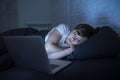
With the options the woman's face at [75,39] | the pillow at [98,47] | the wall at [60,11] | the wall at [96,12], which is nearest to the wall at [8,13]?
the wall at [60,11]

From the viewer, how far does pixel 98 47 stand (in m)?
1.21

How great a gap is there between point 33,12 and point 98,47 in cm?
164

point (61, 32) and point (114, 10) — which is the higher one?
point (114, 10)

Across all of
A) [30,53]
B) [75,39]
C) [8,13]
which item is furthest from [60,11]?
[30,53]

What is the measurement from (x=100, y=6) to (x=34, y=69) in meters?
1.41

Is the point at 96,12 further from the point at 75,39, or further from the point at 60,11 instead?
the point at 75,39

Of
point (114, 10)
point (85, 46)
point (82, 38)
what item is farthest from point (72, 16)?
point (85, 46)

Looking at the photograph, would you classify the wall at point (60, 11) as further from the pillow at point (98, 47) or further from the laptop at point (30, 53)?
the laptop at point (30, 53)

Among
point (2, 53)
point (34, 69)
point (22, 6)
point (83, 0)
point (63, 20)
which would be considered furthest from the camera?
point (22, 6)

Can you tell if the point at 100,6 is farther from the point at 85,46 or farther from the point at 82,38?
the point at 85,46

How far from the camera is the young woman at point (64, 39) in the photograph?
1.30 meters

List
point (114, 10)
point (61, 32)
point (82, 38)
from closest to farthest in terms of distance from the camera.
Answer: point (82, 38), point (61, 32), point (114, 10)

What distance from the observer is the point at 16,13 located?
9.09 ft

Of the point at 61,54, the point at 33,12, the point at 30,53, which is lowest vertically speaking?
the point at 61,54
